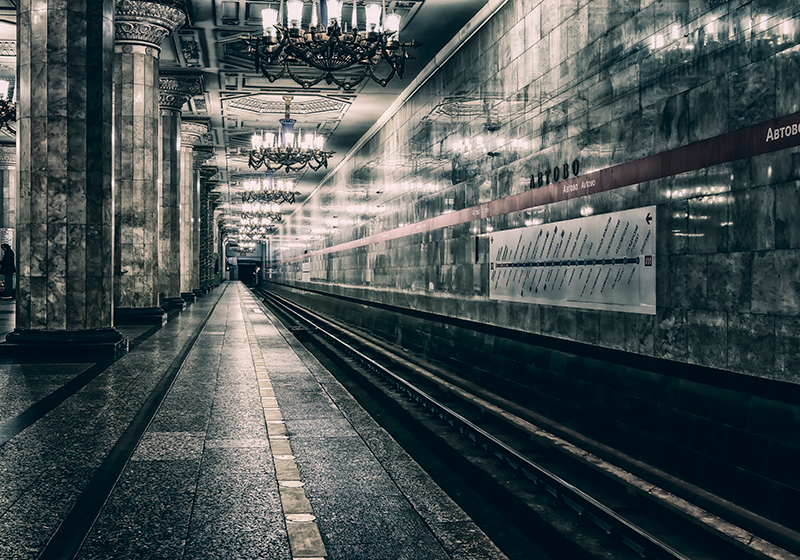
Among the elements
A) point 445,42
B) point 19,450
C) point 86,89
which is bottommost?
point 19,450

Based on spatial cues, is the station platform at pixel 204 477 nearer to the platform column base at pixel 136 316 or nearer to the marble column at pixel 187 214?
the platform column base at pixel 136 316

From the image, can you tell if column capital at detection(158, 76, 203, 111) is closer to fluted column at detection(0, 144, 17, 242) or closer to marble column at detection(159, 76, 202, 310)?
marble column at detection(159, 76, 202, 310)

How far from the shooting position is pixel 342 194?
90.4 ft

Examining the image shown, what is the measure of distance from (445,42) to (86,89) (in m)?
6.78

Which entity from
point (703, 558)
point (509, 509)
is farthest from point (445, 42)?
point (703, 558)

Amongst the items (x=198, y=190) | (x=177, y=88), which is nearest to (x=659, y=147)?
(x=177, y=88)

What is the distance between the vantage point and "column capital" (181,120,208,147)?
20719mm

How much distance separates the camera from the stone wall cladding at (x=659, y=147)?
4461 millimetres

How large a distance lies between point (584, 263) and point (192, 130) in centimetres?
1659

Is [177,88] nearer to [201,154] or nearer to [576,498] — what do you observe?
[201,154]

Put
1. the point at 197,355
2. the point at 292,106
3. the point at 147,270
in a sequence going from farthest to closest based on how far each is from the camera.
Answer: the point at 292,106, the point at 147,270, the point at 197,355

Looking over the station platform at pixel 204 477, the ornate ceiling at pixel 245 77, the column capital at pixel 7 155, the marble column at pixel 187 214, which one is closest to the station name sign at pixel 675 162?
the station platform at pixel 204 477

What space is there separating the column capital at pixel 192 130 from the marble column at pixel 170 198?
1776 millimetres

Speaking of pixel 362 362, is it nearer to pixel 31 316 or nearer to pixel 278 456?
pixel 31 316
